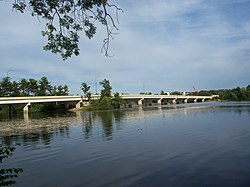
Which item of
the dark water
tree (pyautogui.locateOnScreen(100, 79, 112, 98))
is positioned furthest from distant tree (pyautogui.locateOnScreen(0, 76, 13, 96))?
the dark water

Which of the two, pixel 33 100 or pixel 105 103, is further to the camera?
pixel 105 103

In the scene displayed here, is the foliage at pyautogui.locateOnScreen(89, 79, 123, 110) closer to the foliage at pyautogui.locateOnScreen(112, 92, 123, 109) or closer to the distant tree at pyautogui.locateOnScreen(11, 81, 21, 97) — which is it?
the foliage at pyautogui.locateOnScreen(112, 92, 123, 109)

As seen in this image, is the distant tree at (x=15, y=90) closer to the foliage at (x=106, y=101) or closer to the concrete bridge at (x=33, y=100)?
the concrete bridge at (x=33, y=100)

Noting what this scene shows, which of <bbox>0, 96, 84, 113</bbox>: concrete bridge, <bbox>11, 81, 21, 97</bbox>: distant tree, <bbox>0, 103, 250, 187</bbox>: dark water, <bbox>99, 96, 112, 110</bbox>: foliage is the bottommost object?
<bbox>0, 103, 250, 187</bbox>: dark water

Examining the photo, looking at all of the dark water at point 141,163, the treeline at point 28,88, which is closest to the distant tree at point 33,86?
the treeline at point 28,88

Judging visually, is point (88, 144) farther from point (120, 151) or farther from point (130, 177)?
point (130, 177)

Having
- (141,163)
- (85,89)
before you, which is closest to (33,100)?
(85,89)

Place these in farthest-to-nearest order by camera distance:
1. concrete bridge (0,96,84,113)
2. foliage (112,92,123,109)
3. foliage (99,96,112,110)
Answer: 1. foliage (112,92,123,109)
2. foliage (99,96,112,110)
3. concrete bridge (0,96,84,113)

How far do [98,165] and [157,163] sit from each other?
389 centimetres

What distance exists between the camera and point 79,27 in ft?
34.3

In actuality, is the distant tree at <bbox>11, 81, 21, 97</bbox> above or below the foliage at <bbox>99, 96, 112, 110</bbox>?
above

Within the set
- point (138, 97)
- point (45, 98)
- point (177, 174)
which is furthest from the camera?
point (138, 97)

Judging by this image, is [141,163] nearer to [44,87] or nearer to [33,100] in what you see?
[33,100]

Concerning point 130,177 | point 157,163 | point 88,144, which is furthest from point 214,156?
point 88,144
